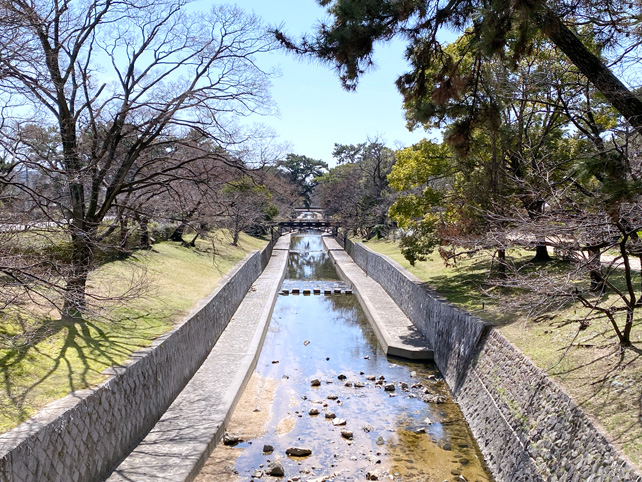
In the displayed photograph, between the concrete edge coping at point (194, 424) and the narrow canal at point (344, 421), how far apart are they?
37 cm

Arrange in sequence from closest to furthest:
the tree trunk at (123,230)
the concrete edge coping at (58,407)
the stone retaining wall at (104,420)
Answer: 1. the concrete edge coping at (58,407)
2. the stone retaining wall at (104,420)
3. the tree trunk at (123,230)

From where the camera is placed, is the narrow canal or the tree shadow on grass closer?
the tree shadow on grass

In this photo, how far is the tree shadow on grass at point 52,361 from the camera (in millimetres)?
7598

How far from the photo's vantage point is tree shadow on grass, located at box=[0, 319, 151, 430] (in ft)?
24.9

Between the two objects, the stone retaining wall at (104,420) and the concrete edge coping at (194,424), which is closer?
the stone retaining wall at (104,420)

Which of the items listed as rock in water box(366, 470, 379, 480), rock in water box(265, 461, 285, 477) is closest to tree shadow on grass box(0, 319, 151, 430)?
rock in water box(265, 461, 285, 477)

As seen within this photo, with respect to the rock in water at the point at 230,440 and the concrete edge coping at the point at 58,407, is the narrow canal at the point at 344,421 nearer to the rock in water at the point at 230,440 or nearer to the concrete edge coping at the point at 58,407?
the rock in water at the point at 230,440

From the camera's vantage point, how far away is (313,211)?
4557 inches

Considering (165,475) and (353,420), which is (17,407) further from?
(353,420)

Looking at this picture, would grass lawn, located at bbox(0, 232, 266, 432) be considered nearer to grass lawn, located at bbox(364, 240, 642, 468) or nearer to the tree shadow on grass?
the tree shadow on grass

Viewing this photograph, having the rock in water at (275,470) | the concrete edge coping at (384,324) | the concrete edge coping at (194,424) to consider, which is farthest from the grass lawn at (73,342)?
the concrete edge coping at (384,324)

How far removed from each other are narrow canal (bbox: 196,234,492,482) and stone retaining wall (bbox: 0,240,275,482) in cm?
Result: 147

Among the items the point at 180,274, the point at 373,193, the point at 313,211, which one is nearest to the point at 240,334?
the point at 180,274

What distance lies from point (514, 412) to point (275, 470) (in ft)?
13.7
